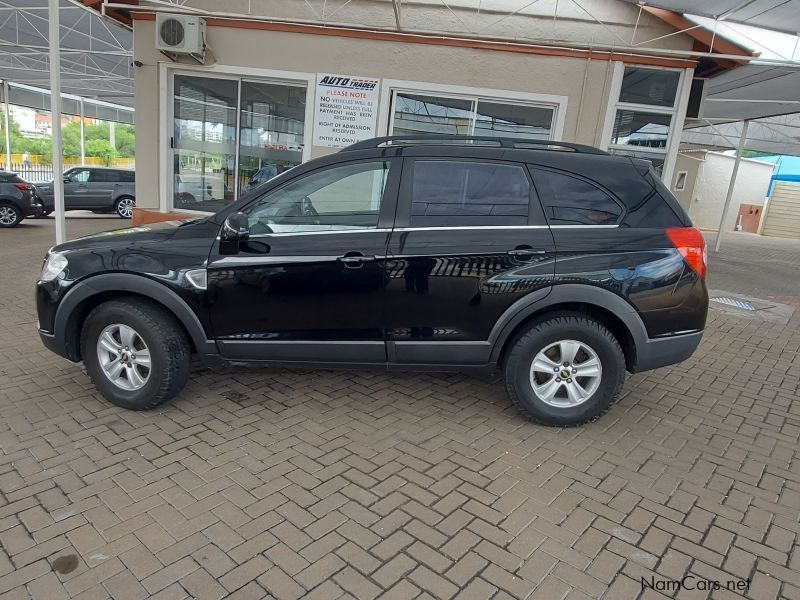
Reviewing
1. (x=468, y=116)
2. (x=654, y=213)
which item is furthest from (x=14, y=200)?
(x=654, y=213)

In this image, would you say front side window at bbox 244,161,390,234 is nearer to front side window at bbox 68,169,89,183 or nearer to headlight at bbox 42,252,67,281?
headlight at bbox 42,252,67,281

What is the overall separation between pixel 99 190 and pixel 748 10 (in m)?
15.8

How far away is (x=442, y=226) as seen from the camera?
338cm

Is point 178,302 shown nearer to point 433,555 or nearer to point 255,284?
point 255,284

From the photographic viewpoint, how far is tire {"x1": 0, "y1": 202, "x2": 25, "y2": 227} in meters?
12.2

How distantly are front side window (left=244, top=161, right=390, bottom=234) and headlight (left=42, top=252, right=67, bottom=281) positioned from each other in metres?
1.30

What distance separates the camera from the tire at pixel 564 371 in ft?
11.1

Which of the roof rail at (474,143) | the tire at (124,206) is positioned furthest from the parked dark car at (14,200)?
the roof rail at (474,143)

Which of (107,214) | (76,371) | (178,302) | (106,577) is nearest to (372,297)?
(178,302)

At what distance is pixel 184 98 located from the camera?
316 inches

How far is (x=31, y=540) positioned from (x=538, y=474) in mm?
2585

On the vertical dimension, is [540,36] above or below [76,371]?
above

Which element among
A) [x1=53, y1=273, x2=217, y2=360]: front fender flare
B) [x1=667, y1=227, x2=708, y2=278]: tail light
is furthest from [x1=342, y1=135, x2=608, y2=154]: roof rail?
[x1=53, y1=273, x2=217, y2=360]: front fender flare

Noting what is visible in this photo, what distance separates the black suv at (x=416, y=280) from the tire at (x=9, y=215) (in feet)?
36.9
